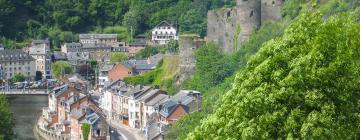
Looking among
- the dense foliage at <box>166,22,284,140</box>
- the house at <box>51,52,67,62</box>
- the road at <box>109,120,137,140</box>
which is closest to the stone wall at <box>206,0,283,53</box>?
the dense foliage at <box>166,22,284,140</box>

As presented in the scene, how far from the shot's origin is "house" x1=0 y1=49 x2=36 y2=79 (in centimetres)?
9038

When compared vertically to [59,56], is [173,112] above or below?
above

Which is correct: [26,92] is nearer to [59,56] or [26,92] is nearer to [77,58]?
[59,56]

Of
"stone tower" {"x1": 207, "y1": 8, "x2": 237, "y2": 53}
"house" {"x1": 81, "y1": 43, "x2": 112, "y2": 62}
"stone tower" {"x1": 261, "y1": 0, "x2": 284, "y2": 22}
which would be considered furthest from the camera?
"house" {"x1": 81, "y1": 43, "x2": 112, "y2": 62}

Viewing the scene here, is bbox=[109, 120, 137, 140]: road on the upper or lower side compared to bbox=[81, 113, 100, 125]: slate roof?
lower

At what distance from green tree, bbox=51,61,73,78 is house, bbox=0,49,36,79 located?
2.54 metres

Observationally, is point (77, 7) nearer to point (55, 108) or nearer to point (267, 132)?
point (55, 108)

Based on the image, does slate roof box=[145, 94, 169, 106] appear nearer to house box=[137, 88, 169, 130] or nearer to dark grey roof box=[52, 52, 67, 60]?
house box=[137, 88, 169, 130]

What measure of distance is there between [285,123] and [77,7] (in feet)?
322

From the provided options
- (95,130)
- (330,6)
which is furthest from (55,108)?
(330,6)

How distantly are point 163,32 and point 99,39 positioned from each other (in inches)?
322

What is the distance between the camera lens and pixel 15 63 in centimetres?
9088

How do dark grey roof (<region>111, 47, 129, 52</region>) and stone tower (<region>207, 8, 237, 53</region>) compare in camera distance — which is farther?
dark grey roof (<region>111, 47, 129, 52</region>)

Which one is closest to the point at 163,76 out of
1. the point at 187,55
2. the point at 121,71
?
the point at 187,55
